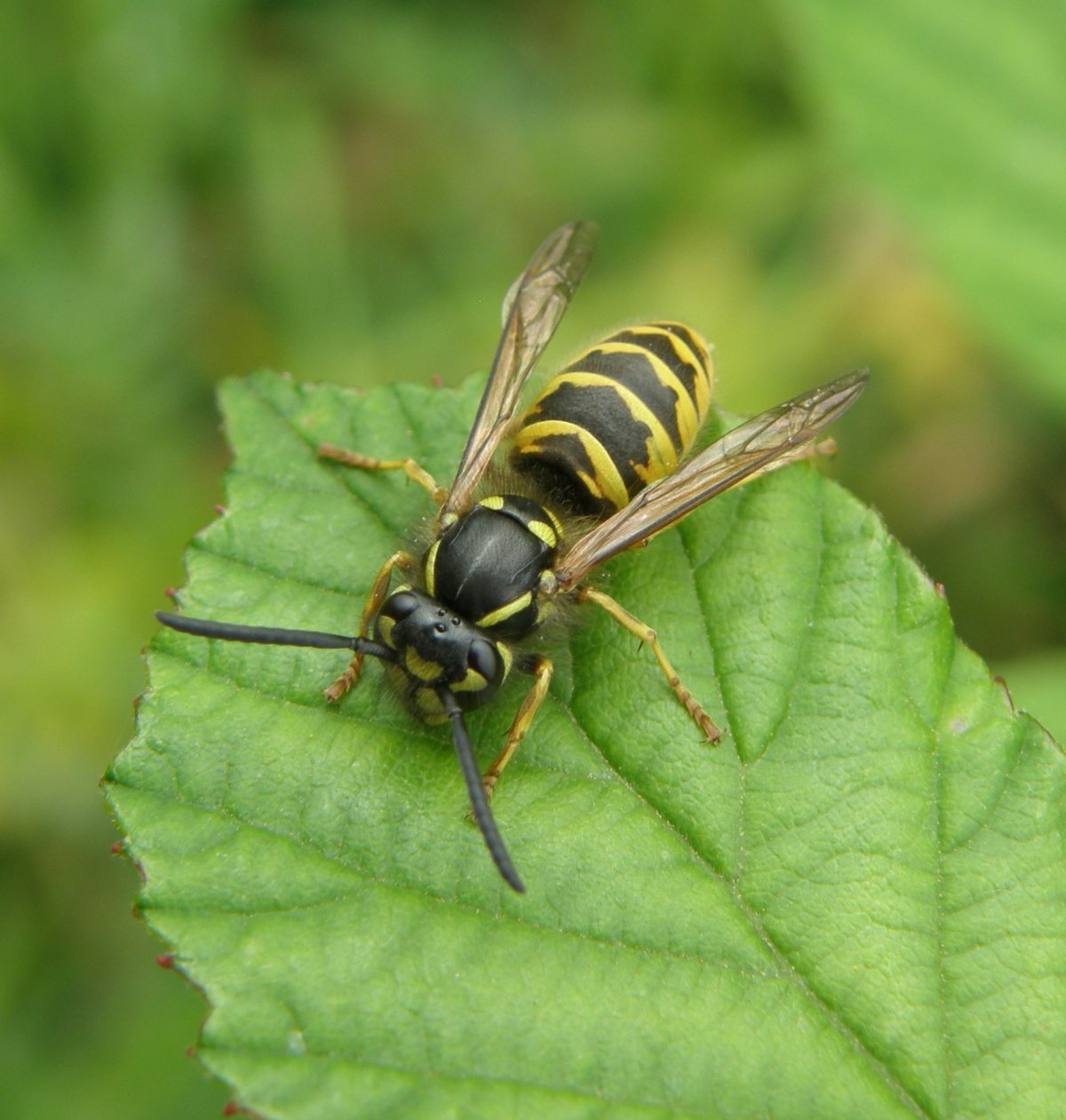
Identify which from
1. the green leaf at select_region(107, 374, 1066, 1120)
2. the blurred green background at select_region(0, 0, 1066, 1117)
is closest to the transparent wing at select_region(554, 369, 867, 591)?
the green leaf at select_region(107, 374, 1066, 1120)

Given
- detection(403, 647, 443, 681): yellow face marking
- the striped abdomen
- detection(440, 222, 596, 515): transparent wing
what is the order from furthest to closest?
the striped abdomen
detection(440, 222, 596, 515): transparent wing
detection(403, 647, 443, 681): yellow face marking

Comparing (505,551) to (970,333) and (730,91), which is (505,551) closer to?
(970,333)

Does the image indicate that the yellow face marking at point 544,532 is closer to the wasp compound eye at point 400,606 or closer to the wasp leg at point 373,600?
the wasp leg at point 373,600

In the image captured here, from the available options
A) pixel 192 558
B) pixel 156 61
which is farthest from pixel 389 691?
pixel 156 61

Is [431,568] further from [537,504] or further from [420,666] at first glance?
[537,504]

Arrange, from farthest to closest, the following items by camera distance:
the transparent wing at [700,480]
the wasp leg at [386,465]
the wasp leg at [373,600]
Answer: the wasp leg at [386,465], the transparent wing at [700,480], the wasp leg at [373,600]

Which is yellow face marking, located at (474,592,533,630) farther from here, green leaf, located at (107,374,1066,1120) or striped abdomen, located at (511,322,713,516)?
striped abdomen, located at (511,322,713,516)

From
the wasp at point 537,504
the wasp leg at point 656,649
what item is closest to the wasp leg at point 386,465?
the wasp at point 537,504
